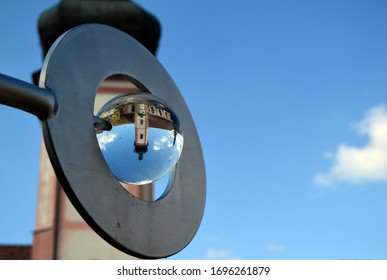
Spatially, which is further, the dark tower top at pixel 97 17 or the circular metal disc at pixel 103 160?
the dark tower top at pixel 97 17

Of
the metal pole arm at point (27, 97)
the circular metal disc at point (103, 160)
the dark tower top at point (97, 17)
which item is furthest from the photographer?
the dark tower top at point (97, 17)

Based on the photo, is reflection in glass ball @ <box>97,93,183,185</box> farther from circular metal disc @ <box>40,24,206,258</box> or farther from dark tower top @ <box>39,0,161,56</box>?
dark tower top @ <box>39,0,161,56</box>

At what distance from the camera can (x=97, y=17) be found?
13641 millimetres

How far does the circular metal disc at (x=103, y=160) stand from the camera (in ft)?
3.30

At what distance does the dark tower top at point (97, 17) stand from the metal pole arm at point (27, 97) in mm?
12834

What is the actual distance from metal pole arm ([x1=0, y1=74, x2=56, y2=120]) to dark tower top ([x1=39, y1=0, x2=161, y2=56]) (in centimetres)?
1283

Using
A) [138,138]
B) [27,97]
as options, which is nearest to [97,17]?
[138,138]

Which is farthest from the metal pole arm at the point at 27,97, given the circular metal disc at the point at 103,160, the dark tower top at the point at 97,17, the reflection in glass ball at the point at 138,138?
the dark tower top at the point at 97,17

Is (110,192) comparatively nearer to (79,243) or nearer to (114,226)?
(114,226)

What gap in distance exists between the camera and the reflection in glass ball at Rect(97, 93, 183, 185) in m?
1.08

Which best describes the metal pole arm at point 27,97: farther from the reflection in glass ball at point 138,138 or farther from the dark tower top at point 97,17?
the dark tower top at point 97,17

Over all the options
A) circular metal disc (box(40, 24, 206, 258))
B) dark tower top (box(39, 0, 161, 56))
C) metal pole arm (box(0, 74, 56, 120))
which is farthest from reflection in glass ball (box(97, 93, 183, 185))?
dark tower top (box(39, 0, 161, 56))
